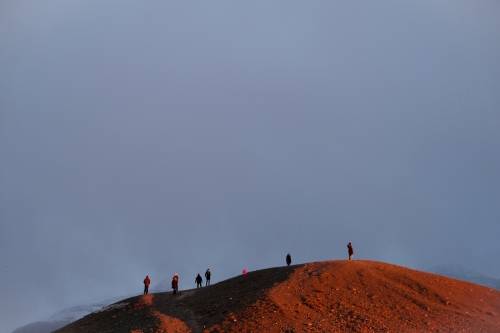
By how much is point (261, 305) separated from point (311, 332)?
5.67 m

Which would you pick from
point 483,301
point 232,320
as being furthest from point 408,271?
point 232,320

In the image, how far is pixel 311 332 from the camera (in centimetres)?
3038

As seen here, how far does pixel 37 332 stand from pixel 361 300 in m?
182

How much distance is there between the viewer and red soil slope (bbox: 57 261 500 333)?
1261 inches

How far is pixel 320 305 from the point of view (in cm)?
3494

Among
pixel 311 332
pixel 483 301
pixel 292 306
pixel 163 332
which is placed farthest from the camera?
pixel 483 301

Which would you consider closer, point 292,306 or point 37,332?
point 292,306

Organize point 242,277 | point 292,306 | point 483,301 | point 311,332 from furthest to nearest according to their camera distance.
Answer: point 242,277, point 483,301, point 292,306, point 311,332

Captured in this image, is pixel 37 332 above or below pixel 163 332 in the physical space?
above

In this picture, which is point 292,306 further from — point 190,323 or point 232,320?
point 190,323

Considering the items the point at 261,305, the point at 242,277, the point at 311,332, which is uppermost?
the point at 242,277

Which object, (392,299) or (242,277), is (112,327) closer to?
(242,277)

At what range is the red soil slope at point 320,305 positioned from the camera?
32.0m

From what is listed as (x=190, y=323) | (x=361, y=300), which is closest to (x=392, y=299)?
(x=361, y=300)
